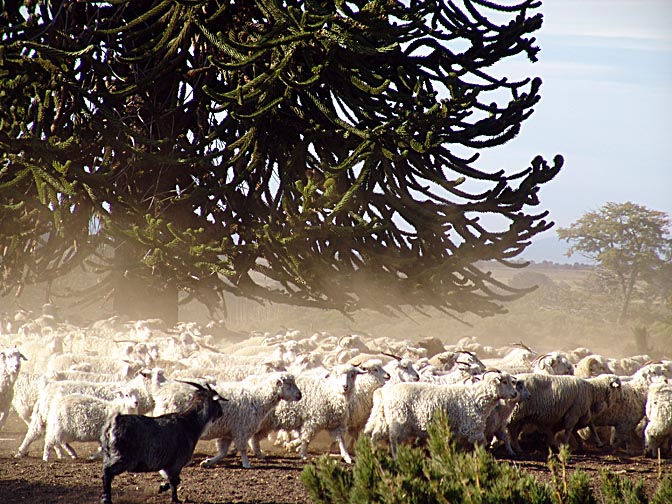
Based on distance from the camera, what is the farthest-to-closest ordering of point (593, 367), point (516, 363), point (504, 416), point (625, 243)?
1. point (625, 243)
2. point (516, 363)
3. point (593, 367)
4. point (504, 416)

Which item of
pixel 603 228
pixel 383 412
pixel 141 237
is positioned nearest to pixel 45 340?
pixel 141 237

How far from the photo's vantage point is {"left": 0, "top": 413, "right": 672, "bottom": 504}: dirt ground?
28.0 ft

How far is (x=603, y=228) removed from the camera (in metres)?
56.7

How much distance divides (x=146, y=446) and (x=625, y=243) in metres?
51.3

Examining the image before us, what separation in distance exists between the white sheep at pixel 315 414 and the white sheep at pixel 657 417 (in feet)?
12.7

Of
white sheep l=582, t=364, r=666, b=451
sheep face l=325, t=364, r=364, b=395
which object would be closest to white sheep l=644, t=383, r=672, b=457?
white sheep l=582, t=364, r=666, b=451

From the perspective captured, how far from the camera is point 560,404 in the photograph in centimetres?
1217

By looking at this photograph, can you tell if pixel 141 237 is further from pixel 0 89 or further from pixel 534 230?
pixel 534 230

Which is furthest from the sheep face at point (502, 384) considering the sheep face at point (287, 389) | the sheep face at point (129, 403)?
the sheep face at point (129, 403)

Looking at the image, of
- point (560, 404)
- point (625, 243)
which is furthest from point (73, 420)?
point (625, 243)

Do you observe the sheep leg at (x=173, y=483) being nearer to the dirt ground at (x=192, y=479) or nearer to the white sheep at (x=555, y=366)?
the dirt ground at (x=192, y=479)

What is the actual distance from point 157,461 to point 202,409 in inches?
34.2

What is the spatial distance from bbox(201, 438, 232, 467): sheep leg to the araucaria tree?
5.66 meters

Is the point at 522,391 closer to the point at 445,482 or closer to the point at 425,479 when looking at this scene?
the point at 425,479
